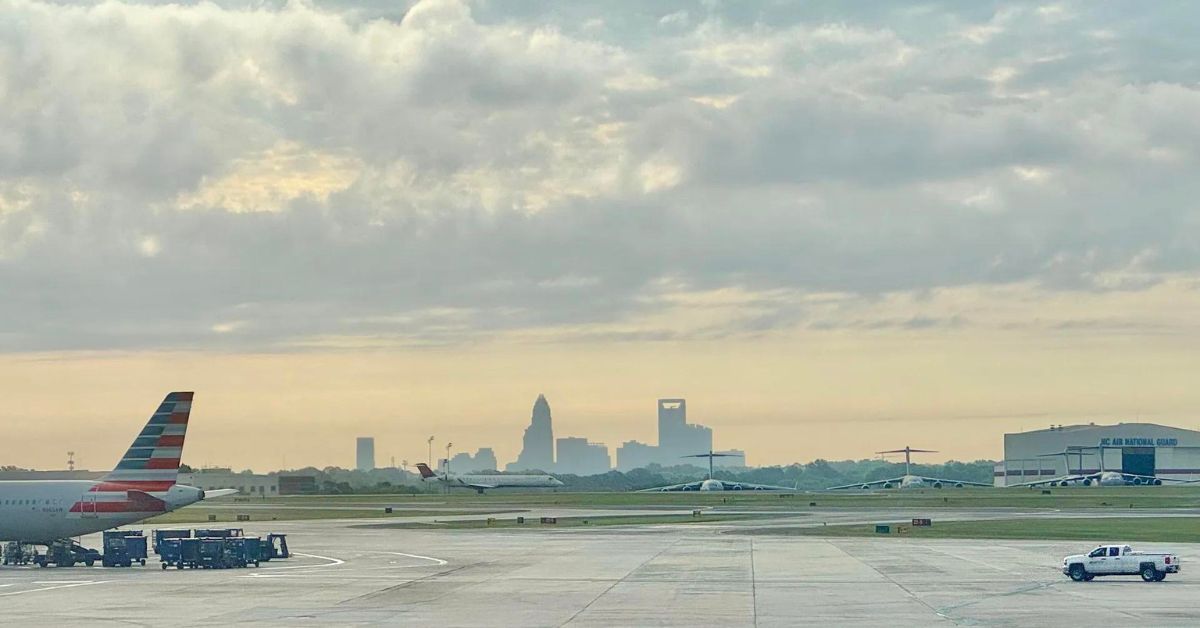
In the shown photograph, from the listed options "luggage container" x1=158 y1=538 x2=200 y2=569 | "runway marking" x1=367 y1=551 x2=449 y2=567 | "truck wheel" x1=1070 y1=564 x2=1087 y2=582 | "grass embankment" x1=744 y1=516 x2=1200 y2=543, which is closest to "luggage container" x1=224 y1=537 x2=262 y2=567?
"luggage container" x1=158 y1=538 x2=200 y2=569

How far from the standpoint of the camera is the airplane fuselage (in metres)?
78.7

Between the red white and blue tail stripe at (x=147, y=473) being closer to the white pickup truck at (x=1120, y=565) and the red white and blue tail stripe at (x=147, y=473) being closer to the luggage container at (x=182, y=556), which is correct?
the luggage container at (x=182, y=556)

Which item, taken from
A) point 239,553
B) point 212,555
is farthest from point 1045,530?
point 212,555

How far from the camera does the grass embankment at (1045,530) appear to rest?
102 m

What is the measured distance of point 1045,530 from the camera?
111625 millimetres

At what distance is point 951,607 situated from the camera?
51.7m

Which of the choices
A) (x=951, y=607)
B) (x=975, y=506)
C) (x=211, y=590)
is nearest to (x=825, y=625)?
(x=951, y=607)

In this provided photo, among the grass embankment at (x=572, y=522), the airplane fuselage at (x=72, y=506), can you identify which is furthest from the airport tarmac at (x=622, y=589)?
the grass embankment at (x=572, y=522)

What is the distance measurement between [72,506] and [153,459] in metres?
5.52

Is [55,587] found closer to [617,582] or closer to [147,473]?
[147,473]

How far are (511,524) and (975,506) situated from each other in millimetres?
68528

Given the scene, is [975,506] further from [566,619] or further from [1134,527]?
[566,619]

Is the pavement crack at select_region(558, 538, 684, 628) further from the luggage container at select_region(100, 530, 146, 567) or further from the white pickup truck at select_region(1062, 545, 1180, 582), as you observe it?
the luggage container at select_region(100, 530, 146, 567)

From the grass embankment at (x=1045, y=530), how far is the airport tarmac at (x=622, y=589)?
8.57 metres
